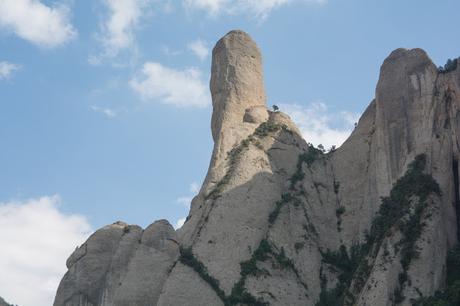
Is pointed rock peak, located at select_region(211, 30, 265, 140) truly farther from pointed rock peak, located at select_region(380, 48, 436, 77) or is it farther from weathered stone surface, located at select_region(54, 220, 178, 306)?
pointed rock peak, located at select_region(380, 48, 436, 77)

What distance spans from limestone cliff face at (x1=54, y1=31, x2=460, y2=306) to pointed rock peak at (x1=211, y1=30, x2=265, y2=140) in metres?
1.43

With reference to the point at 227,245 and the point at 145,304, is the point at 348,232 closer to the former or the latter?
the point at 227,245

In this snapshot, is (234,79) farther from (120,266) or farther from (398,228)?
(398,228)

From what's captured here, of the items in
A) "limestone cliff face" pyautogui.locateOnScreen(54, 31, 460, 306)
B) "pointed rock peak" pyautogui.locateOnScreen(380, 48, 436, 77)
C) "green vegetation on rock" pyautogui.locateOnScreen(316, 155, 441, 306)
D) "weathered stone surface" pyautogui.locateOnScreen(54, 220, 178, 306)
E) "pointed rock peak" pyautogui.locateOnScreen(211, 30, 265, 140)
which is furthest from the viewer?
"pointed rock peak" pyautogui.locateOnScreen(211, 30, 265, 140)

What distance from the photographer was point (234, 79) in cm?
7162

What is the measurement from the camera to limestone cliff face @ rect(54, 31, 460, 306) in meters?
51.6

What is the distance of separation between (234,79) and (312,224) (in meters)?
16.4

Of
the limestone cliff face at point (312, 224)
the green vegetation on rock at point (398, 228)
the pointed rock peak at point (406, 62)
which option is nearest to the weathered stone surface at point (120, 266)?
the limestone cliff face at point (312, 224)

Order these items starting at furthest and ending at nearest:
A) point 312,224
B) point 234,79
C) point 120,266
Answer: point 234,79 → point 120,266 → point 312,224

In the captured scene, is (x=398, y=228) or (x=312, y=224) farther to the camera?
(x=312, y=224)

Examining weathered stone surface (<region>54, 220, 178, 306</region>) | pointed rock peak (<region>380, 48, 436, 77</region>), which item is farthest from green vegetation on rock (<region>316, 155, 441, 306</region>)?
weathered stone surface (<region>54, 220, 178, 306</region>)

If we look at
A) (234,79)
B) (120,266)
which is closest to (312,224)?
(120,266)

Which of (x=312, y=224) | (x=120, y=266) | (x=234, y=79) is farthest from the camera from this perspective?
(x=234, y=79)

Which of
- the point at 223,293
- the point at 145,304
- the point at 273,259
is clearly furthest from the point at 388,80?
the point at 145,304
